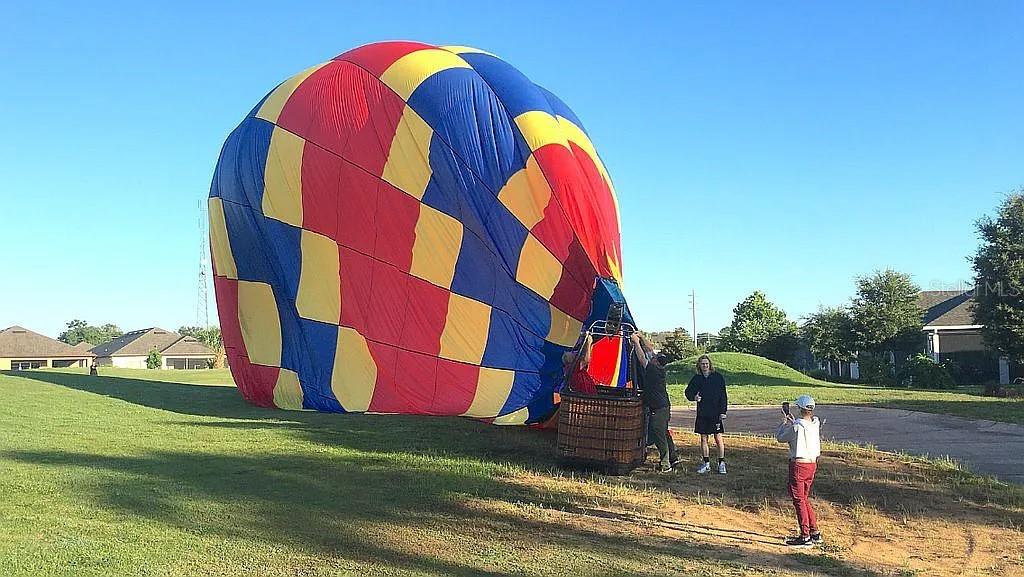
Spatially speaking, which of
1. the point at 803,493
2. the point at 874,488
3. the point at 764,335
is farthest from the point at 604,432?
the point at 764,335

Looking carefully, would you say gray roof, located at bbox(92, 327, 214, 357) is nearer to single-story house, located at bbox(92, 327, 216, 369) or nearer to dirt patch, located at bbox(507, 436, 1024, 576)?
single-story house, located at bbox(92, 327, 216, 369)

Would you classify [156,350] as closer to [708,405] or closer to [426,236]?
[426,236]

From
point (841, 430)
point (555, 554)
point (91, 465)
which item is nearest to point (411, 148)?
point (91, 465)

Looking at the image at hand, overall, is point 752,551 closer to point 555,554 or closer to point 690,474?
point 555,554

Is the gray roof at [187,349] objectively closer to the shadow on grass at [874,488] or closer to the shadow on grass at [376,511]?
the shadow on grass at [376,511]

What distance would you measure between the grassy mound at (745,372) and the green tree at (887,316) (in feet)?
15.0

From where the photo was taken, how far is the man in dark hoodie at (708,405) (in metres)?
9.50

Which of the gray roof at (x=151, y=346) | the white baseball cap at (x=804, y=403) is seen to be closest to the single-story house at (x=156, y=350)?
the gray roof at (x=151, y=346)

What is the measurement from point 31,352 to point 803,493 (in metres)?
71.0

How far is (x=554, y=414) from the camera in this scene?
10531 mm

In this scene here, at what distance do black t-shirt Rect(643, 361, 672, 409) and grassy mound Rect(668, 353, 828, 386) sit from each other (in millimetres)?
20743

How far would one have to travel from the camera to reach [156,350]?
3162 inches

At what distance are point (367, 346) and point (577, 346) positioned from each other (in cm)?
301

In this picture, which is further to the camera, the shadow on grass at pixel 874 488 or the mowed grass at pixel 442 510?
the shadow on grass at pixel 874 488
